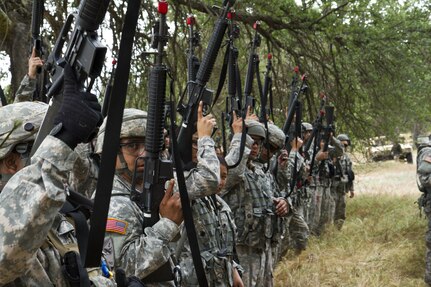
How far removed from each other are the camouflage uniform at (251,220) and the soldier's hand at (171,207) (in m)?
2.48

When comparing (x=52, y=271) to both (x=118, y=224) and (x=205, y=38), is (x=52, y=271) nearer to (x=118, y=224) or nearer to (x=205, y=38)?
(x=118, y=224)

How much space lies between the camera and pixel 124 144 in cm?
288

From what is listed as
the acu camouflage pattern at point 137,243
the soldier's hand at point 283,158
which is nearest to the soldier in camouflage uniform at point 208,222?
the acu camouflage pattern at point 137,243

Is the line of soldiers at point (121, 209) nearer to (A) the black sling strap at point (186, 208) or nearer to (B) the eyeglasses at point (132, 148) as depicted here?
(B) the eyeglasses at point (132, 148)

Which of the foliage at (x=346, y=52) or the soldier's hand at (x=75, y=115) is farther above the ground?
the foliage at (x=346, y=52)

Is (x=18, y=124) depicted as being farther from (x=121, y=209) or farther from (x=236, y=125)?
(x=236, y=125)

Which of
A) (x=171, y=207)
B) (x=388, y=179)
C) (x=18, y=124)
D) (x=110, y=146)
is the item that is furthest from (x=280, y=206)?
(x=388, y=179)

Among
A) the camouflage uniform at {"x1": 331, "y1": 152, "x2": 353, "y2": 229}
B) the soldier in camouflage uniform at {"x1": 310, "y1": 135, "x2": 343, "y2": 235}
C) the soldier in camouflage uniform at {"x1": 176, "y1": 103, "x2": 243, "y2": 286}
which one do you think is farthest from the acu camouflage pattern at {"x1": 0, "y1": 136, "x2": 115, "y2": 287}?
the camouflage uniform at {"x1": 331, "y1": 152, "x2": 353, "y2": 229}

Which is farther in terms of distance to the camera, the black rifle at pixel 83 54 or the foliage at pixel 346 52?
the foliage at pixel 346 52

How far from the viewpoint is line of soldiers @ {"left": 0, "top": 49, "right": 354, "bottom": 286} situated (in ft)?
5.10

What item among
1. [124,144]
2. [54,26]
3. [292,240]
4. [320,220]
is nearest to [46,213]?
[124,144]

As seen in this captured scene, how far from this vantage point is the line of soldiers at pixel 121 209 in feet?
5.10

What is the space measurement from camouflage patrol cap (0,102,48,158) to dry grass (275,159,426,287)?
5.01m

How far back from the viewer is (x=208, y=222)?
Answer: 3.42 metres
